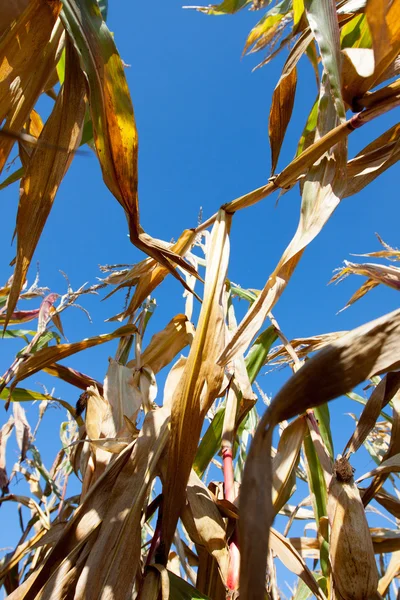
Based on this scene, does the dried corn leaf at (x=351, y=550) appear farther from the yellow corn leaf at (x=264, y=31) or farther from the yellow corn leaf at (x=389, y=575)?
the yellow corn leaf at (x=264, y=31)

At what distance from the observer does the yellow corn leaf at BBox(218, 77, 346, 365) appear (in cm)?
51

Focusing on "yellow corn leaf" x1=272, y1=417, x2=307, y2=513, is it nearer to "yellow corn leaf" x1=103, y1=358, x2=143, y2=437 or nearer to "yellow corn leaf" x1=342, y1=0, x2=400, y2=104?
"yellow corn leaf" x1=103, y1=358, x2=143, y2=437

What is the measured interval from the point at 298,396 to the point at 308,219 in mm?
318

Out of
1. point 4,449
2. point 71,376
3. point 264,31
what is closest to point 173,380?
point 71,376

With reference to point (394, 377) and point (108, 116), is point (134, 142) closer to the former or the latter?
point (108, 116)

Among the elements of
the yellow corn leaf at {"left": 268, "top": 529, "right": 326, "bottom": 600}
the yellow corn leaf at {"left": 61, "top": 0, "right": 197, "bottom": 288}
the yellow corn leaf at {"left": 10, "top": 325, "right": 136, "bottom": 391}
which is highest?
the yellow corn leaf at {"left": 61, "top": 0, "right": 197, "bottom": 288}

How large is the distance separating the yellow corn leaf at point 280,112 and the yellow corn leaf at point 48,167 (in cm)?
27

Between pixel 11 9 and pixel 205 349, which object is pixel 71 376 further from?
A: pixel 11 9

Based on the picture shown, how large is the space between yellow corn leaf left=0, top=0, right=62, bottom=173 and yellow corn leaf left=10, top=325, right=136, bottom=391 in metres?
0.39

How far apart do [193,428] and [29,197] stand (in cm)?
36

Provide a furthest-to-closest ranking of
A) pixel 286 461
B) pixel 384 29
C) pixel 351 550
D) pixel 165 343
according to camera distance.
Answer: pixel 165 343 < pixel 286 461 < pixel 384 29 < pixel 351 550

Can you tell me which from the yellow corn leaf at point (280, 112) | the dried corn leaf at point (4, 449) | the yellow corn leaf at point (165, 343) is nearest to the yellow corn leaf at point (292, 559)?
the yellow corn leaf at point (165, 343)

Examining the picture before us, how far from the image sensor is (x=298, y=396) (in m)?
0.30

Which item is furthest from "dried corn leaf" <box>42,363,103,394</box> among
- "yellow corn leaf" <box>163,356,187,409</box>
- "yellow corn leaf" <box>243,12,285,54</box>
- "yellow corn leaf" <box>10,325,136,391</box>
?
"yellow corn leaf" <box>243,12,285,54</box>
